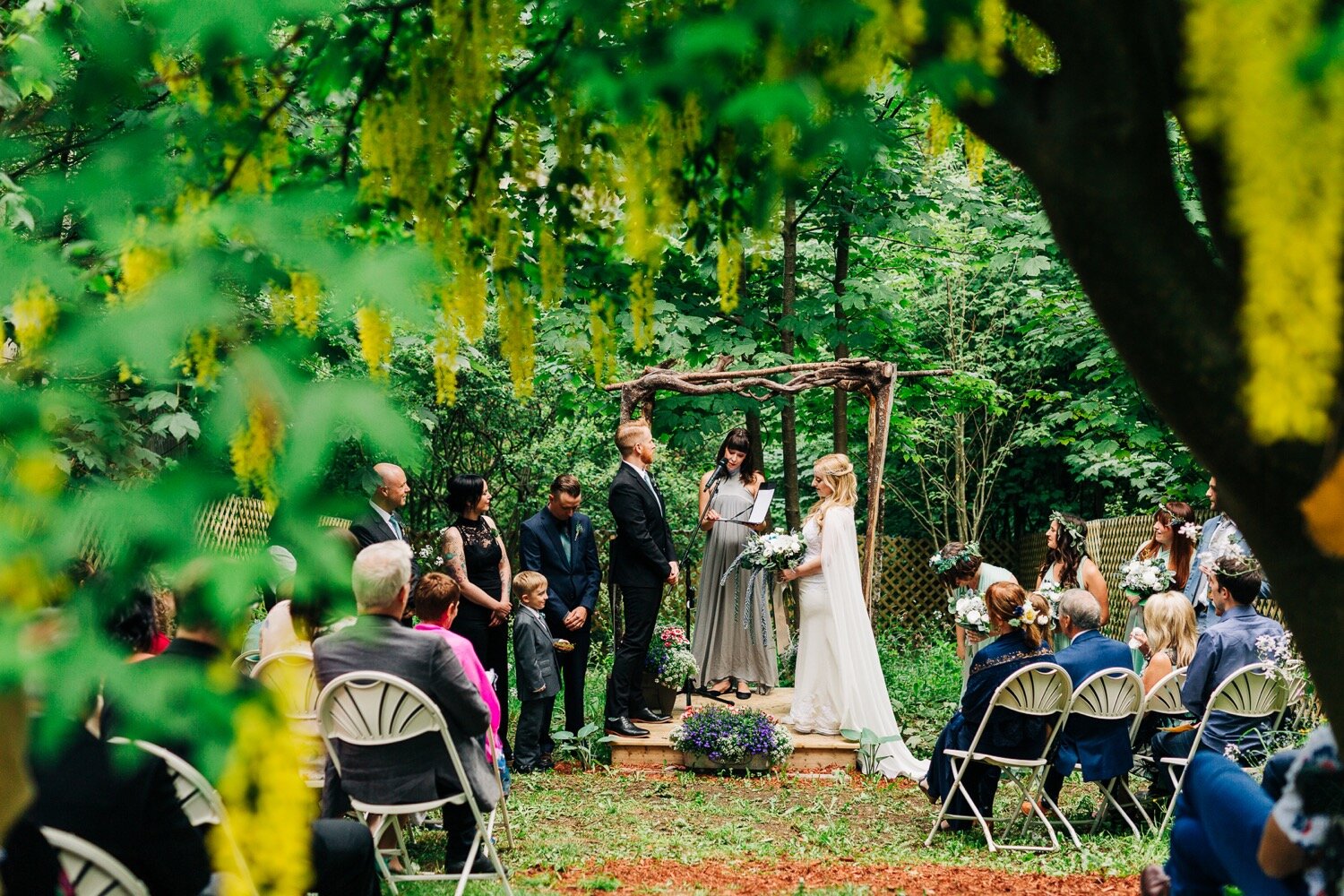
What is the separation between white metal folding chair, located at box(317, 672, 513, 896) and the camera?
14.6ft

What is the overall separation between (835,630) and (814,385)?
2171 mm

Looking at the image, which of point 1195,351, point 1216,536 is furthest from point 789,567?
point 1195,351

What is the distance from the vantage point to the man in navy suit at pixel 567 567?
8.19 m

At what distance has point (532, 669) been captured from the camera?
765cm

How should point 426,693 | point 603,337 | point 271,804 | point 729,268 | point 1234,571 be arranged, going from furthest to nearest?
point 1234,571
point 426,693
point 603,337
point 729,268
point 271,804

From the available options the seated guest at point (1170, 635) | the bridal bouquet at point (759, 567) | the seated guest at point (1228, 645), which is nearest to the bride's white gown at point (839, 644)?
the bridal bouquet at point (759, 567)

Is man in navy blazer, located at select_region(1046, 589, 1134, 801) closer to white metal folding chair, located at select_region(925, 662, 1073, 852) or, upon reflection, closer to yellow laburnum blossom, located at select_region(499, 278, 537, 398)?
white metal folding chair, located at select_region(925, 662, 1073, 852)

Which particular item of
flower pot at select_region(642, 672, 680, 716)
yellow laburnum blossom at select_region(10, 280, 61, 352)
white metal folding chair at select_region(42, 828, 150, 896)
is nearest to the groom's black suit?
flower pot at select_region(642, 672, 680, 716)

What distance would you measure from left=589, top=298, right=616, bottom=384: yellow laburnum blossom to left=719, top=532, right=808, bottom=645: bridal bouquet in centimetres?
498

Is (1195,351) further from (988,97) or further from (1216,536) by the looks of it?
(1216,536)

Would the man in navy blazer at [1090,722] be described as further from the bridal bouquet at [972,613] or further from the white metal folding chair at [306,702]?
the white metal folding chair at [306,702]

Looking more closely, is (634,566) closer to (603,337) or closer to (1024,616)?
(1024,616)

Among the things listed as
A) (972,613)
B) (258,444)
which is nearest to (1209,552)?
(972,613)

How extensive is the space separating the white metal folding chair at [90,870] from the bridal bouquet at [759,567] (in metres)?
6.44
